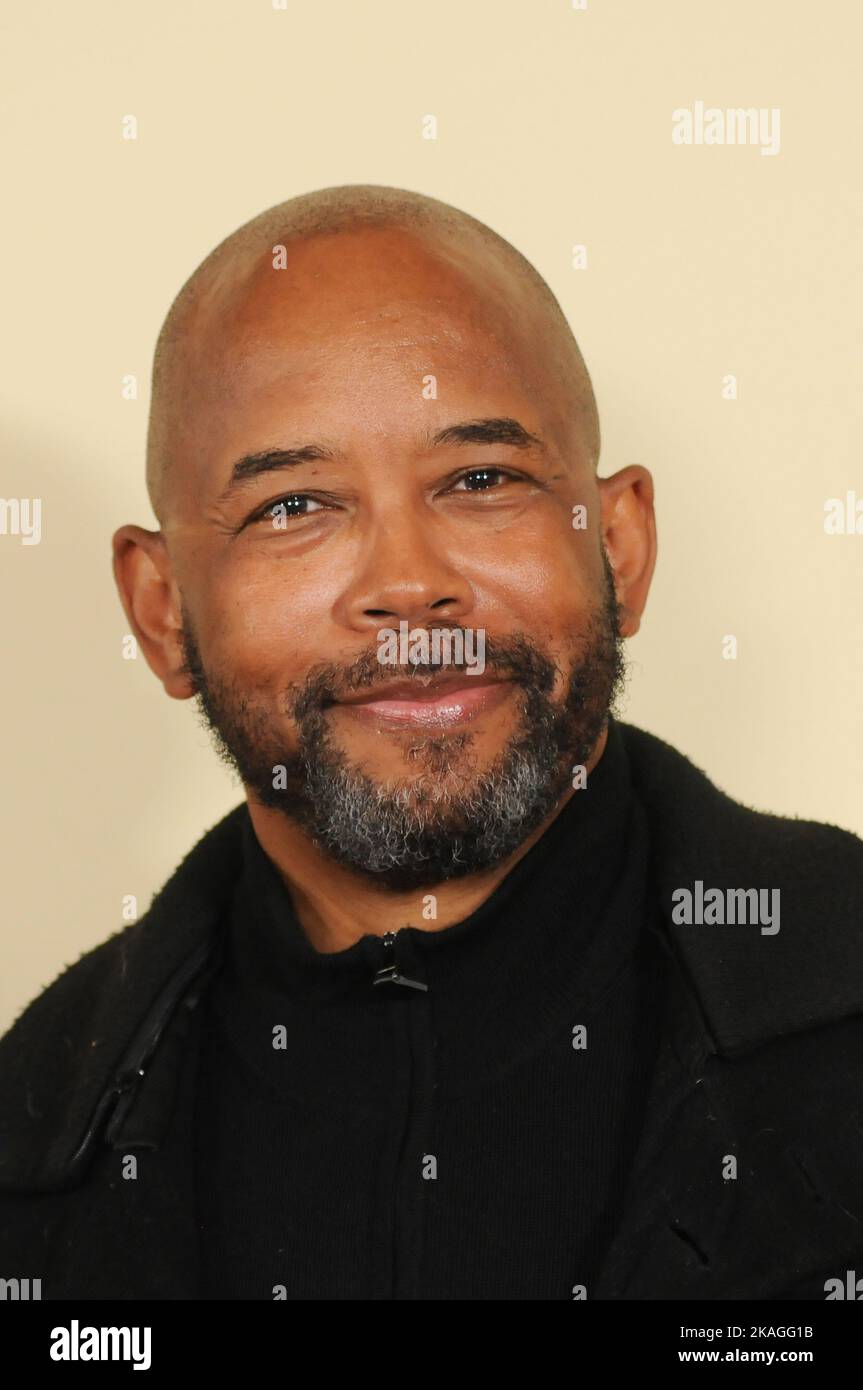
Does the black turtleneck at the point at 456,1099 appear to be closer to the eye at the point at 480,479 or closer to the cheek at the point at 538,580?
the cheek at the point at 538,580

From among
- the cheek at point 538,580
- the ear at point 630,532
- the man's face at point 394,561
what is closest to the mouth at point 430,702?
the man's face at point 394,561

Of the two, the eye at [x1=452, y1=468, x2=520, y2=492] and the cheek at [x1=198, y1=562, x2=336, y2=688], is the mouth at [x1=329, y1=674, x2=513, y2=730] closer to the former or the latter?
the cheek at [x1=198, y1=562, x2=336, y2=688]

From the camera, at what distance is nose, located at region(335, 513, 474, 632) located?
2822mm

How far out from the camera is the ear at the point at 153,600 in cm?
329

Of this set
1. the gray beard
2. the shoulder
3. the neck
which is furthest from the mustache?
the shoulder

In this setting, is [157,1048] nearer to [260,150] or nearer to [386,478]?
[386,478]

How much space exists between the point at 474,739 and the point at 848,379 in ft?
4.87

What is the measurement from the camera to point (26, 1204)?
3.04m

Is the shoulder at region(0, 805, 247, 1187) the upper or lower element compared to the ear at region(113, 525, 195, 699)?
lower

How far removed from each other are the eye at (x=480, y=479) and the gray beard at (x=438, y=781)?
223 mm

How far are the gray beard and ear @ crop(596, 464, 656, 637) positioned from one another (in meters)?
0.27
